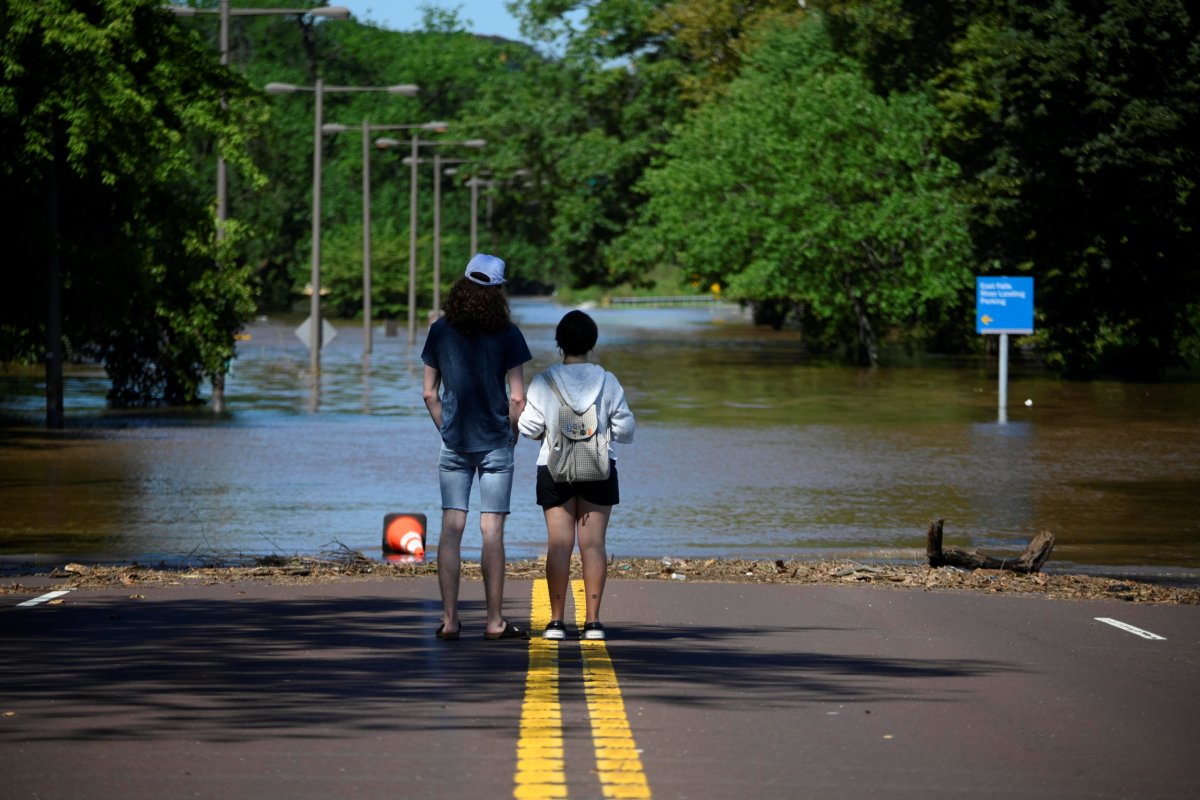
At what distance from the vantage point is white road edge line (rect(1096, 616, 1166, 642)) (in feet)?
35.6

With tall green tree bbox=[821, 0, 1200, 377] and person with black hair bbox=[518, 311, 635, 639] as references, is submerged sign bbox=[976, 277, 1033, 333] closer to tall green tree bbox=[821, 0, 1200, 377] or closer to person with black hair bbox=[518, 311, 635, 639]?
tall green tree bbox=[821, 0, 1200, 377]

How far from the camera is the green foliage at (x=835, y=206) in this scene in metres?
51.0

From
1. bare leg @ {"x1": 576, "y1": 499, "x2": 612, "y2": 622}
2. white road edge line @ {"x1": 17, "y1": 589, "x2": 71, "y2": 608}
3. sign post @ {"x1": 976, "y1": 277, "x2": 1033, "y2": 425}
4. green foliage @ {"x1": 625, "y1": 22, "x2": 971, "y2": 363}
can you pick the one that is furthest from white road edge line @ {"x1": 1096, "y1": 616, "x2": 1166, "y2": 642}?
green foliage @ {"x1": 625, "y1": 22, "x2": 971, "y2": 363}

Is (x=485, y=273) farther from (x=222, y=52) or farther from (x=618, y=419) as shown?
(x=222, y=52)

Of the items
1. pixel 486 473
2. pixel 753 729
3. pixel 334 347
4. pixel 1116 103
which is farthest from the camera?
pixel 334 347

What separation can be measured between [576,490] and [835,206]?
42.8 metres

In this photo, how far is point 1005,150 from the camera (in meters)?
44.8

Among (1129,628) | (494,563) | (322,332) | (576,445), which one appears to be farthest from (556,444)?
(322,332)

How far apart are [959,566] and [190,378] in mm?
21634

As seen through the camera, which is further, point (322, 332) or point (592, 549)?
point (322, 332)

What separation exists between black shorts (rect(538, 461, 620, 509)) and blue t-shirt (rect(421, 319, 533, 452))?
304 mm

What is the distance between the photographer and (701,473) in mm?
22688

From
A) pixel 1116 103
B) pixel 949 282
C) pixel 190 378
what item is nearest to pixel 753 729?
pixel 190 378

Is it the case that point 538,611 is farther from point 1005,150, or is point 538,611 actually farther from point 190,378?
point 1005,150
